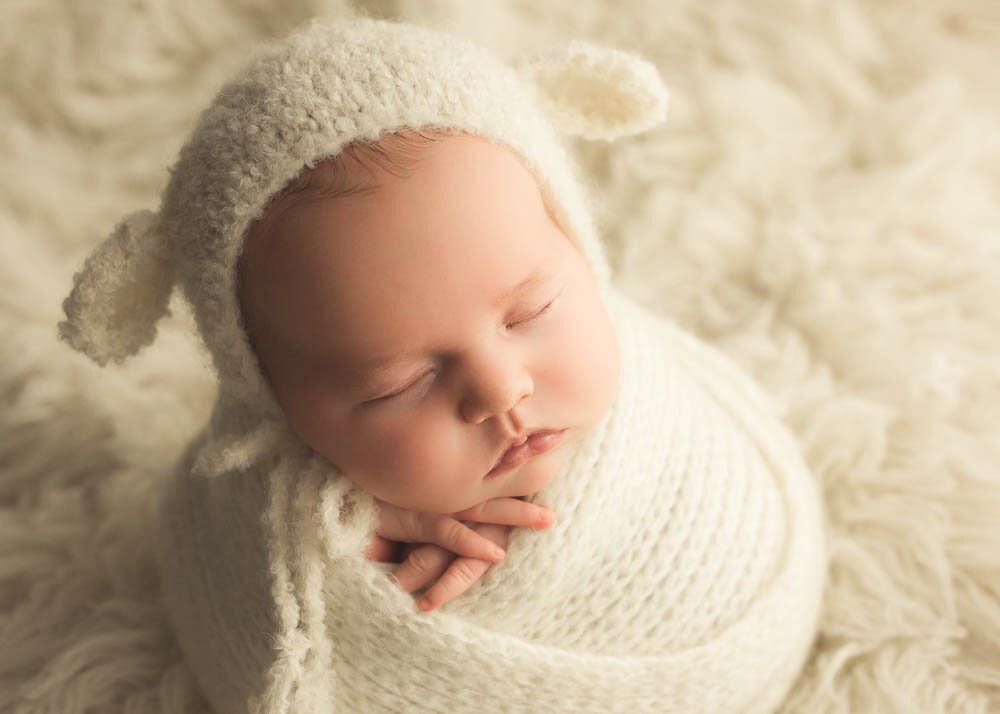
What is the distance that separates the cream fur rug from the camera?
1045 millimetres

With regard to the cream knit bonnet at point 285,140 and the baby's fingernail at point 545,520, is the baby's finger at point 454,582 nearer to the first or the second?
the baby's fingernail at point 545,520

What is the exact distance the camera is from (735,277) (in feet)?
4.52

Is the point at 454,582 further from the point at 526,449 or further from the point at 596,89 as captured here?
the point at 596,89

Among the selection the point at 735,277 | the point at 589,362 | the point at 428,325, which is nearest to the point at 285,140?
the point at 428,325

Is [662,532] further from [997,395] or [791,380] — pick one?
[997,395]

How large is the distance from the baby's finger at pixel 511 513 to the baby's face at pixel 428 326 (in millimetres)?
24

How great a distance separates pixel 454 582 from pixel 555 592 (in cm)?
9

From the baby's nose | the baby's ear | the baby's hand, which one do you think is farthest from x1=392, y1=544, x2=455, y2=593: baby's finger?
the baby's ear

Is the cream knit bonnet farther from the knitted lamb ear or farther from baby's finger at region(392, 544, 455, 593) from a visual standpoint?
baby's finger at region(392, 544, 455, 593)

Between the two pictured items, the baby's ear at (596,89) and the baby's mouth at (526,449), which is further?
the baby's ear at (596,89)

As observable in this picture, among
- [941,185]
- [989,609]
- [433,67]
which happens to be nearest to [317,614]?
[433,67]

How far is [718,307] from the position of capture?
135 cm

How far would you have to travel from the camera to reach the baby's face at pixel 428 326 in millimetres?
731

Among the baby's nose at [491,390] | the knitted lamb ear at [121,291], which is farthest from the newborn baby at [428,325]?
the knitted lamb ear at [121,291]
